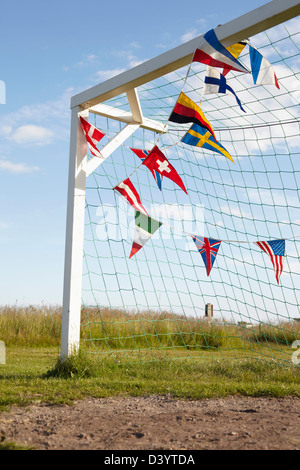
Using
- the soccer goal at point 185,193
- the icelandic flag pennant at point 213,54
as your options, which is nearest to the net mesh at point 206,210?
the soccer goal at point 185,193

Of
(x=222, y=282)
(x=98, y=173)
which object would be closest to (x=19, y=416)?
(x=98, y=173)

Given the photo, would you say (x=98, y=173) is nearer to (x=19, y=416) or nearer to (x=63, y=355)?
(x=63, y=355)

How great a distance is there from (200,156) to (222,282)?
7.05 ft

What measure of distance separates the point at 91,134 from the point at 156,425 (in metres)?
3.76

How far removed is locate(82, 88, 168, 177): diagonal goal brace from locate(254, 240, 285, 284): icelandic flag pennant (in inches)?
83.4

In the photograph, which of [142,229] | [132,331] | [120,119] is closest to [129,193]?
[142,229]

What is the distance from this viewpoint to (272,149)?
6938 mm

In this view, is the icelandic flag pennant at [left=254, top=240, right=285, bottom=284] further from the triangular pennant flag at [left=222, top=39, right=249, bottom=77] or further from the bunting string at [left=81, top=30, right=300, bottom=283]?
the triangular pennant flag at [left=222, top=39, right=249, bottom=77]

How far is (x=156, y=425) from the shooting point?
3025 millimetres

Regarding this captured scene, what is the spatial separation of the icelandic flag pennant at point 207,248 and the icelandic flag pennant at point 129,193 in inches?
39.2

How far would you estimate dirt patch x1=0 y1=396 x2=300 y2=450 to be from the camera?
2613 mm

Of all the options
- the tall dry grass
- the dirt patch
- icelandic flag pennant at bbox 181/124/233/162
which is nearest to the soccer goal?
icelandic flag pennant at bbox 181/124/233/162
